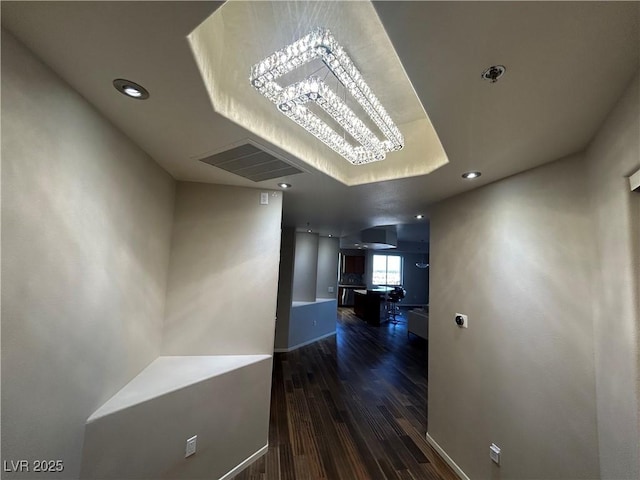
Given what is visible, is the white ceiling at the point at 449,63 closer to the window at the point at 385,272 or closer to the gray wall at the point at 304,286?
the gray wall at the point at 304,286

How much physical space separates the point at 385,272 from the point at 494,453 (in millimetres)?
9545

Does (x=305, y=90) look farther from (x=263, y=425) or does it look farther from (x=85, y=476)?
(x=263, y=425)

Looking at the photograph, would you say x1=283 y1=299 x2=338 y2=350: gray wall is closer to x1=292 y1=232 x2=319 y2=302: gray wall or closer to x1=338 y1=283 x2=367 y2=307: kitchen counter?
x1=292 y1=232 x2=319 y2=302: gray wall

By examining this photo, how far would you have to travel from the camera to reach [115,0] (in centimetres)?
75

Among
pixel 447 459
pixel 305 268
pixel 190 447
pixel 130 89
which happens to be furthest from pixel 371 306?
pixel 130 89

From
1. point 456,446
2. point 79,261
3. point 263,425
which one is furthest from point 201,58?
point 456,446

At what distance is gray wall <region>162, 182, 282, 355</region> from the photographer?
2.34m

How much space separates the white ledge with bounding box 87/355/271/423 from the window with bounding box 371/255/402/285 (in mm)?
9314

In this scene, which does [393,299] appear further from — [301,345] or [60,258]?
[60,258]

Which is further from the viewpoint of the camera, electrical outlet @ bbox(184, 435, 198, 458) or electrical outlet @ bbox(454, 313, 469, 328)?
electrical outlet @ bbox(454, 313, 469, 328)

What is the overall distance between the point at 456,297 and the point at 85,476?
113 inches

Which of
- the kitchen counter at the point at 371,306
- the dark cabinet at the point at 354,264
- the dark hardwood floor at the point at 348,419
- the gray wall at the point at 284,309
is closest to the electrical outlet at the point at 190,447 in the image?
the dark hardwood floor at the point at 348,419

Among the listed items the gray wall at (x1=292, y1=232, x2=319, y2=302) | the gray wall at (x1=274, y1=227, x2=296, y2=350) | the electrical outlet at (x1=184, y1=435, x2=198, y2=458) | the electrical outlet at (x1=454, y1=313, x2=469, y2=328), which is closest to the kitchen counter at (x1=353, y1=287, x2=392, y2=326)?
the gray wall at (x1=292, y1=232, x2=319, y2=302)

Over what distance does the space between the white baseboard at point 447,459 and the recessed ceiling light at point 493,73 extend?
2.93 meters
